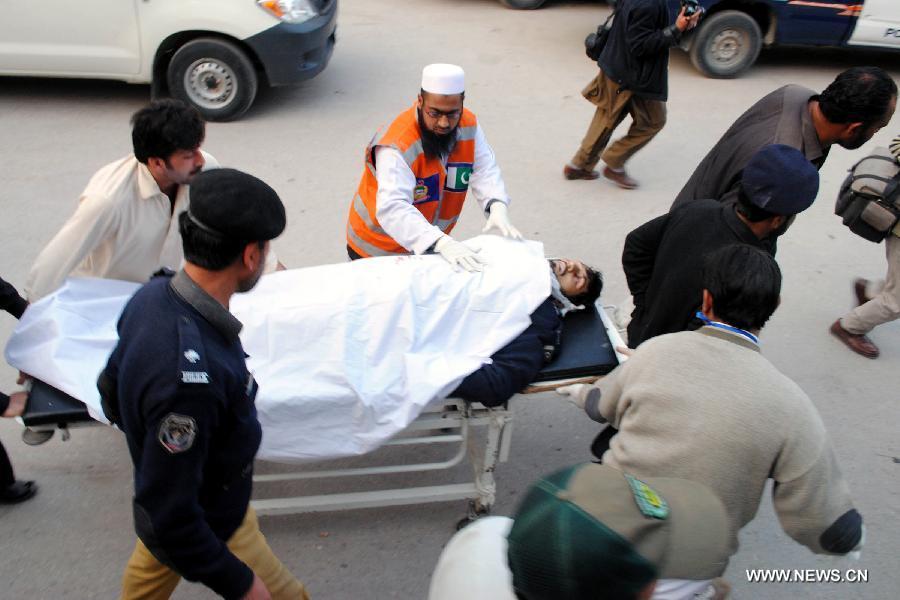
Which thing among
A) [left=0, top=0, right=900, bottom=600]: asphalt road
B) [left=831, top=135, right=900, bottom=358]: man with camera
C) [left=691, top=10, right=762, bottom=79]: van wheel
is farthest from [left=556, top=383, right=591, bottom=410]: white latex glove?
[left=691, top=10, right=762, bottom=79]: van wheel

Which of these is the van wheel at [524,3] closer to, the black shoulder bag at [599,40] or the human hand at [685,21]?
the black shoulder bag at [599,40]

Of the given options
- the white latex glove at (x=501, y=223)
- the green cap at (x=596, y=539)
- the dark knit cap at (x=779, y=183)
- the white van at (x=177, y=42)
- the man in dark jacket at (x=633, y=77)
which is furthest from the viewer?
the white van at (x=177, y=42)

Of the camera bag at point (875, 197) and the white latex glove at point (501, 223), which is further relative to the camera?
the camera bag at point (875, 197)

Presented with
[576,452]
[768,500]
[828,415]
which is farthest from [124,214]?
[828,415]

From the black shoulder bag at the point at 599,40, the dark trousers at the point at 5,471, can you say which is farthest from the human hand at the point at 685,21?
the dark trousers at the point at 5,471

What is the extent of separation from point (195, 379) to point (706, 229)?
1885 mm

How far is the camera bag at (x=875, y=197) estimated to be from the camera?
3.74 metres

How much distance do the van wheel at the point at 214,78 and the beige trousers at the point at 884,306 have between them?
4.89 m

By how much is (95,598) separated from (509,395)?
178cm

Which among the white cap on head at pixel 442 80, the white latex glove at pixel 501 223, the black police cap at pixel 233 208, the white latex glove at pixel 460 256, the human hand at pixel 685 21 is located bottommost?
the white latex glove at pixel 501 223

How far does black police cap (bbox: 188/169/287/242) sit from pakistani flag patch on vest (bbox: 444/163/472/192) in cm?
176

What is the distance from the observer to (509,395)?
270cm

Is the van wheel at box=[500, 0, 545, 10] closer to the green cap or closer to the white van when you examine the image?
the white van

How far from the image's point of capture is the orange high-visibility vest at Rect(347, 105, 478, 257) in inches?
125
